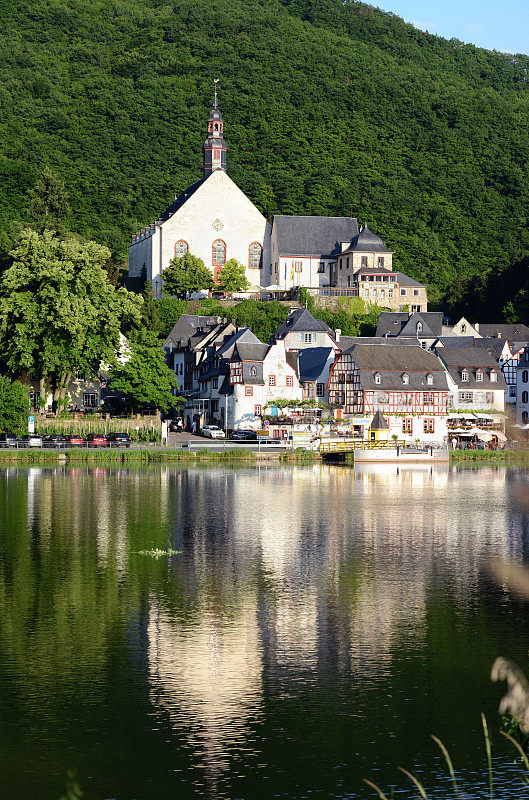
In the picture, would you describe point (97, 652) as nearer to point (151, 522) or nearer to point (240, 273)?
point (151, 522)

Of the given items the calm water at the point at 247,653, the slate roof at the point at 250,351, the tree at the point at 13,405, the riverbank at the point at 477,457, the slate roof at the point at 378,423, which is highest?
the slate roof at the point at 250,351

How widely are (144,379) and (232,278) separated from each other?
43.5 metres

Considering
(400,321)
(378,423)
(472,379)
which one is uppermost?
(400,321)

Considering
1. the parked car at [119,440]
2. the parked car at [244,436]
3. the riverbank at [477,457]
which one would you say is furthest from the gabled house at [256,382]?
the riverbank at [477,457]

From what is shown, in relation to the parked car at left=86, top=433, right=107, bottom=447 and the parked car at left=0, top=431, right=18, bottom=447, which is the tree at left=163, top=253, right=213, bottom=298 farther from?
the parked car at left=0, top=431, right=18, bottom=447

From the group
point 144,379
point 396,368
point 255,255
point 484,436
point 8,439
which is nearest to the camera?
point 8,439

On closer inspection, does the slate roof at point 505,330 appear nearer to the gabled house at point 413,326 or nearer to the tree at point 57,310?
the gabled house at point 413,326

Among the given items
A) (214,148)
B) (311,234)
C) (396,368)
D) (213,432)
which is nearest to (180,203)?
(214,148)

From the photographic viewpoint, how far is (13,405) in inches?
3322

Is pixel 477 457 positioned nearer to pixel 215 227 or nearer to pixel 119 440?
pixel 119 440

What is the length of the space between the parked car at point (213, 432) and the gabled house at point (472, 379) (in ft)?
72.2

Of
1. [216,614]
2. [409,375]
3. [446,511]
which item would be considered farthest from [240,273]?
[216,614]

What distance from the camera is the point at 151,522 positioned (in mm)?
43812

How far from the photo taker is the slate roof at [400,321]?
12256 cm
